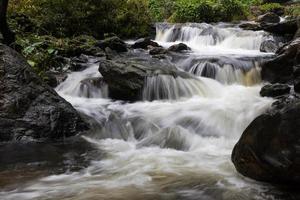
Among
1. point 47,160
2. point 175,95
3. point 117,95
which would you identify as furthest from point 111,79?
point 47,160

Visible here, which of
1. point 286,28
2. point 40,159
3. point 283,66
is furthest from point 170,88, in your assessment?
point 286,28

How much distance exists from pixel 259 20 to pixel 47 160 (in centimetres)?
1403

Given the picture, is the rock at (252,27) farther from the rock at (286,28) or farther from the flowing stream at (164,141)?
the flowing stream at (164,141)

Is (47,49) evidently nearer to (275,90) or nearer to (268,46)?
(275,90)

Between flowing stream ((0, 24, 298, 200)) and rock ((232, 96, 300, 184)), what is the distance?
0.57 ft

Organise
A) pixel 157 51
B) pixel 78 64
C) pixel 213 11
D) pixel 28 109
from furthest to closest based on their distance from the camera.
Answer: pixel 213 11 < pixel 157 51 < pixel 78 64 < pixel 28 109

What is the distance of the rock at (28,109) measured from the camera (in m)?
6.98

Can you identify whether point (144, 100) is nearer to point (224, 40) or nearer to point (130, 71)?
point (130, 71)

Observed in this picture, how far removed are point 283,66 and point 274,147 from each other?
593 cm

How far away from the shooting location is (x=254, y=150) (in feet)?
15.9

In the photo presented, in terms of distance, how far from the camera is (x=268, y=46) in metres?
13.6

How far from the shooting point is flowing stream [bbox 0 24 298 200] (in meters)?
4.87

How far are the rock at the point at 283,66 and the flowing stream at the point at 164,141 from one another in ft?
1.25

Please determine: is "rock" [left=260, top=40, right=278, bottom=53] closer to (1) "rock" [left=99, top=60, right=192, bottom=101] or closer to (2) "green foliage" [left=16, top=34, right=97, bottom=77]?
(1) "rock" [left=99, top=60, right=192, bottom=101]
